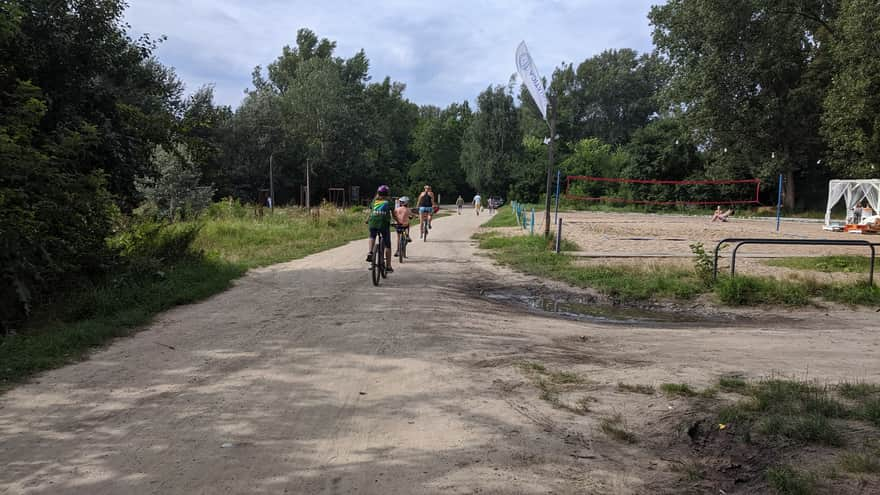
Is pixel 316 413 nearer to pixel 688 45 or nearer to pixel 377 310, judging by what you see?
pixel 377 310

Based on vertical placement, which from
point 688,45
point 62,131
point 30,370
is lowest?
point 30,370

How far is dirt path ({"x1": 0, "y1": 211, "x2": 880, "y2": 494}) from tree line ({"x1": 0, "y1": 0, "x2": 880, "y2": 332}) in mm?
2663

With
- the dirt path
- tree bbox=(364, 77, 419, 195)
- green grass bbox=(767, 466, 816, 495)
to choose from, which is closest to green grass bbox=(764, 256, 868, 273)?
the dirt path

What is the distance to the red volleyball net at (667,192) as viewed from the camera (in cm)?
4722

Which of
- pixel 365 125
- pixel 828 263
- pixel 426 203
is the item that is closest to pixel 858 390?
pixel 828 263

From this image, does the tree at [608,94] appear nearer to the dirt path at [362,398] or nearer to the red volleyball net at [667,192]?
the red volleyball net at [667,192]

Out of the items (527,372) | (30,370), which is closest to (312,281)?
(30,370)

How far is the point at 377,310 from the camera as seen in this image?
838cm

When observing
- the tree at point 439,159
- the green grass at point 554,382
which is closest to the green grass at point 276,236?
the green grass at point 554,382

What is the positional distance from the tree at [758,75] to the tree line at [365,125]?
5.2 inches

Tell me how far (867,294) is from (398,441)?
991 cm

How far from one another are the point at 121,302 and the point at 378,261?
4259mm

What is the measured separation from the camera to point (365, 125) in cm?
6438

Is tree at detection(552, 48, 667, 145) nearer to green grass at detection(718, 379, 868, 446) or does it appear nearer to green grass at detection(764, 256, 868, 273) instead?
green grass at detection(764, 256, 868, 273)
